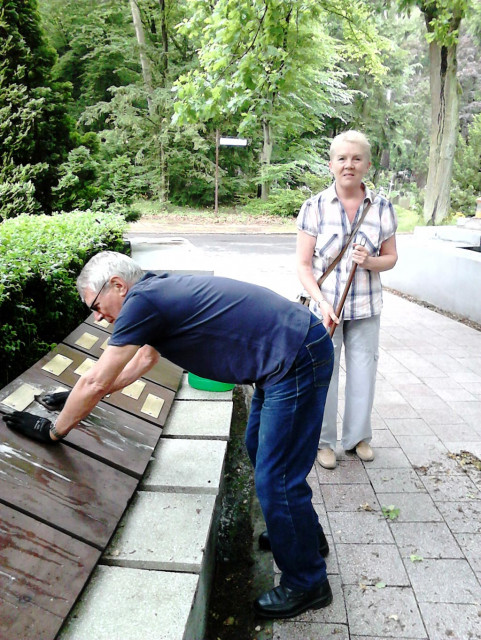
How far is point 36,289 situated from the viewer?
124 inches

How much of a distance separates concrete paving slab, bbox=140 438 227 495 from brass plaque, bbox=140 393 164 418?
0.72ft

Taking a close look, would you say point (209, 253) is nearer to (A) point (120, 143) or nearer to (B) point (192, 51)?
(A) point (120, 143)

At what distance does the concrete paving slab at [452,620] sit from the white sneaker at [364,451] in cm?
120

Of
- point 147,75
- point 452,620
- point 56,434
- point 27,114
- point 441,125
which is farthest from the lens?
point 147,75

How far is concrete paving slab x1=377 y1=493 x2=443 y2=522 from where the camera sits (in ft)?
9.22

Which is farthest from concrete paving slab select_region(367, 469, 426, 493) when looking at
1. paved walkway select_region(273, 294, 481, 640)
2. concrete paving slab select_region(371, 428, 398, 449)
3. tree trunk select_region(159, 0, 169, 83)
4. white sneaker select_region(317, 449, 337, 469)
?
tree trunk select_region(159, 0, 169, 83)

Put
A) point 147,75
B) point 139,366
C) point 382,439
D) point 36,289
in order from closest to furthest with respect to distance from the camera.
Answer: point 139,366, point 36,289, point 382,439, point 147,75

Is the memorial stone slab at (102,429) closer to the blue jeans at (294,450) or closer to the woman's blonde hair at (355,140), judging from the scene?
the blue jeans at (294,450)

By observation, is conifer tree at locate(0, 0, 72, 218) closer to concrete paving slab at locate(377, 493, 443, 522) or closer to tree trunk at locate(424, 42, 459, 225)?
concrete paving slab at locate(377, 493, 443, 522)

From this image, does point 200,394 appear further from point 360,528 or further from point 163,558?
point 163,558

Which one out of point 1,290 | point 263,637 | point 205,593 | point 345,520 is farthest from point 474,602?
point 1,290

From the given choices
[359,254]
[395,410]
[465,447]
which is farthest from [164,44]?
[465,447]

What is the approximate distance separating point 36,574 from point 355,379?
2.07 metres

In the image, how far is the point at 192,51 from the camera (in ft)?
71.2
